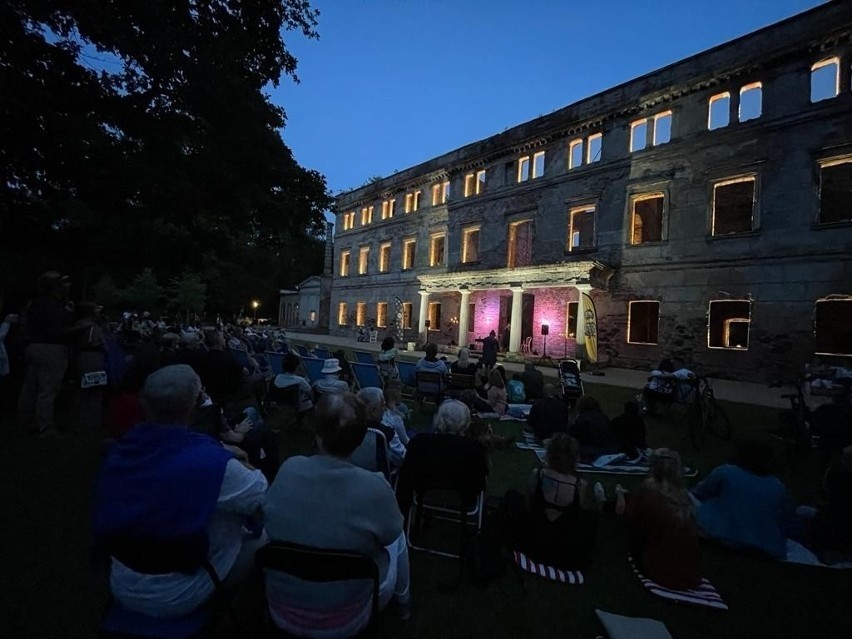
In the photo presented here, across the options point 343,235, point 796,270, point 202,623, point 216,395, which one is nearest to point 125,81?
point 216,395

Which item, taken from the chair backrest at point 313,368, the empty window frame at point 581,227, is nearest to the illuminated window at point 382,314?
the empty window frame at point 581,227

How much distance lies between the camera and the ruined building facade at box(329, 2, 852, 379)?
1247 cm

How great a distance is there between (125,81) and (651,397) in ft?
37.1

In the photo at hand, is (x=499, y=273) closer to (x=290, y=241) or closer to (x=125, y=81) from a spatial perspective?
(x=290, y=241)

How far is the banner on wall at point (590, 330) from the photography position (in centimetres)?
1574

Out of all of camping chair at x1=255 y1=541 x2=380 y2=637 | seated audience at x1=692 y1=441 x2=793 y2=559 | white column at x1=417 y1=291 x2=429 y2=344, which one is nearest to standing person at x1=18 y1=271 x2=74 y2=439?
camping chair at x1=255 y1=541 x2=380 y2=637

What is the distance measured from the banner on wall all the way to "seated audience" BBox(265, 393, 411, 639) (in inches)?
600

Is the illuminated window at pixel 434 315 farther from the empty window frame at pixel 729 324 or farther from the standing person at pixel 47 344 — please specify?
the standing person at pixel 47 344

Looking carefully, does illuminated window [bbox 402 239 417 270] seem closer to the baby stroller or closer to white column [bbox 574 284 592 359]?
white column [bbox 574 284 592 359]

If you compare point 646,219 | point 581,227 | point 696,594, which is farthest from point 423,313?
point 696,594

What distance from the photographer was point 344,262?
32.9 metres

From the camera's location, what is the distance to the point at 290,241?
39.2 ft

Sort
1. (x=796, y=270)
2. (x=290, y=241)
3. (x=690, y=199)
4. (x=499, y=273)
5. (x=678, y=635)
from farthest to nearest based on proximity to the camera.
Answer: (x=499, y=273), (x=690, y=199), (x=796, y=270), (x=290, y=241), (x=678, y=635)

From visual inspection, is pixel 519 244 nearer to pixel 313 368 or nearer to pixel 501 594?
pixel 313 368
